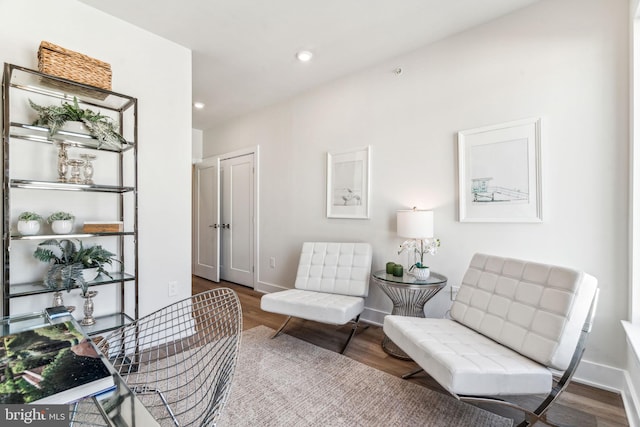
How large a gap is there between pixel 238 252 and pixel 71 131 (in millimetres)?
2926

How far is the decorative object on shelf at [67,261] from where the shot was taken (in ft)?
5.83

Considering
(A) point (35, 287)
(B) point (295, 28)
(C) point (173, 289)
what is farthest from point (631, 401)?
(A) point (35, 287)

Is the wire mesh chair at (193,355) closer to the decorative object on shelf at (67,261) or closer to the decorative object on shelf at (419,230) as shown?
the decorative object on shelf at (67,261)

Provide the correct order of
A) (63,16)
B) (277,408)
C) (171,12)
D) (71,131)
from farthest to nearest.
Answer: (171,12)
(63,16)
(71,131)
(277,408)

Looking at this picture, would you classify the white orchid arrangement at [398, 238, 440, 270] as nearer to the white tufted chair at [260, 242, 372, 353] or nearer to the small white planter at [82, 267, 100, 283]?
the white tufted chair at [260, 242, 372, 353]

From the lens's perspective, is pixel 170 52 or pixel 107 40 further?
pixel 170 52

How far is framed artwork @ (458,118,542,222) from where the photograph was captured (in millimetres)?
2123

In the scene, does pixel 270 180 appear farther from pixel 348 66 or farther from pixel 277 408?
pixel 277 408

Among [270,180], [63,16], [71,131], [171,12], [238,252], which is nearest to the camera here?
[71,131]

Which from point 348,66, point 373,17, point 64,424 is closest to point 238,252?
point 348,66

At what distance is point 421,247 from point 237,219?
291 centimetres

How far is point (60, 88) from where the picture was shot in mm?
1912

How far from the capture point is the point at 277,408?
5.52 feet

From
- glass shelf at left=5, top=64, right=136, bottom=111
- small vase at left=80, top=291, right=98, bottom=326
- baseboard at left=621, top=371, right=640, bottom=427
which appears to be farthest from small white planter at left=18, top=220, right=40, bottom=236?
baseboard at left=621, top=371, right=640, bottom=427
